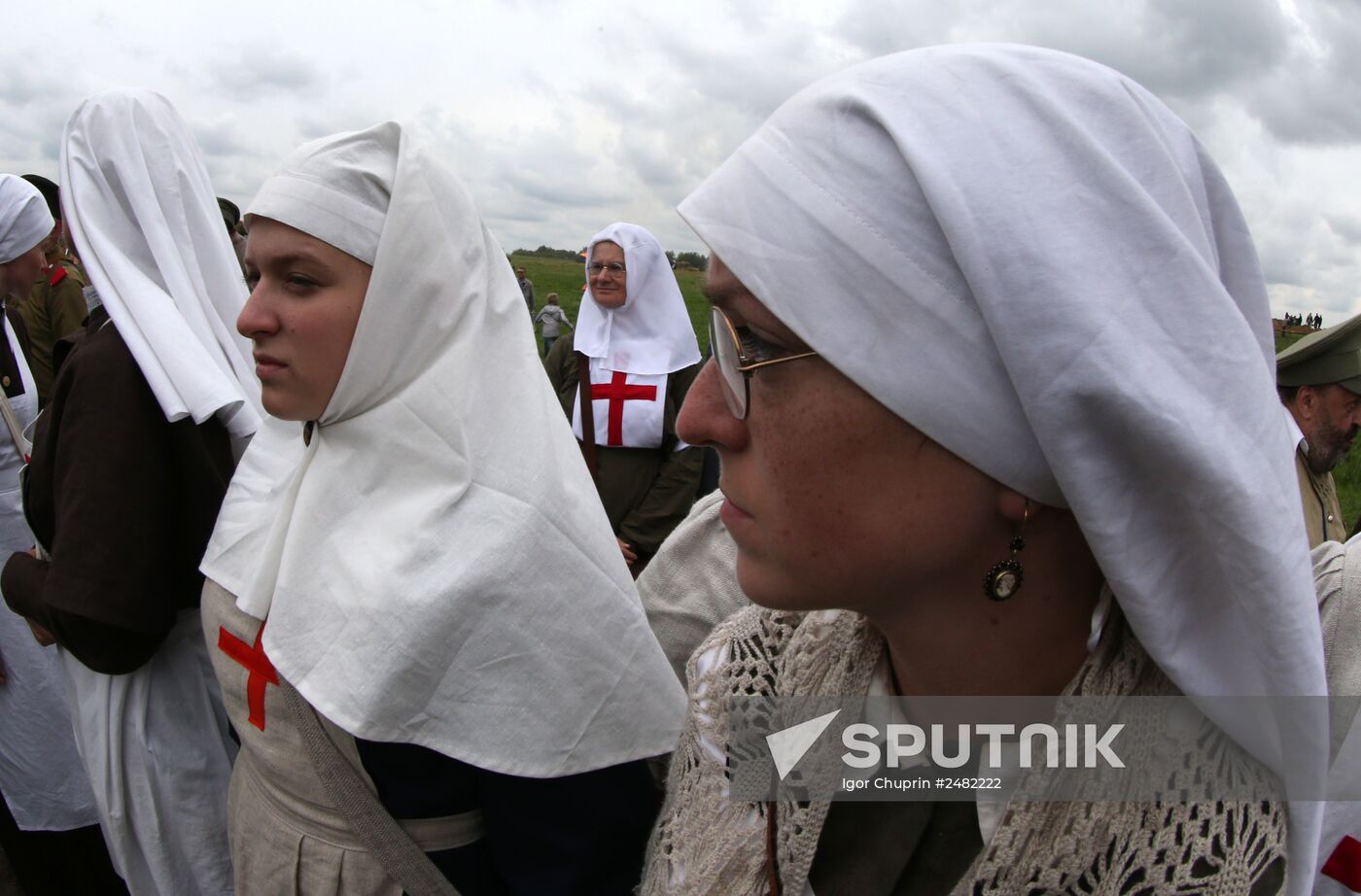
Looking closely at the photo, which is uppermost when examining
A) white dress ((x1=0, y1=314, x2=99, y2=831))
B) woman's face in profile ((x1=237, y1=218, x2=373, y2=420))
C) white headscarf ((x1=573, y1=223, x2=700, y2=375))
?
woman's face in profile ((x1=237, y1=218, x2=373, y2=420))

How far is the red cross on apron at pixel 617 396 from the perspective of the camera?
478 centimetres

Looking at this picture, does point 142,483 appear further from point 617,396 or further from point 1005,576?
point 617,396

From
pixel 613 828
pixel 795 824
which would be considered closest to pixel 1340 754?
pixel 795 824

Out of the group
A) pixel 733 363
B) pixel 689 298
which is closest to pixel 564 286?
pixel 689 298

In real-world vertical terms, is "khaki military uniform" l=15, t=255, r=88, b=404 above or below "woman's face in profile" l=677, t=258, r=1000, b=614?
below

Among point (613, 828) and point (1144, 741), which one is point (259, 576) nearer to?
point (613, 828)

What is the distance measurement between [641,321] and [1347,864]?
13.9 ft

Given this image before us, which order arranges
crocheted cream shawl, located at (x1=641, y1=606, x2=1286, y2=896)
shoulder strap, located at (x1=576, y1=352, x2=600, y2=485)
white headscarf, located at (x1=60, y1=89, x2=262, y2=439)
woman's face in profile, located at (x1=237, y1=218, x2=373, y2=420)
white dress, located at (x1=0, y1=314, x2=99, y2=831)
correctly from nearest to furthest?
crocheted cream shawl, located at (x1=641, y1=606, x2=1286, y2=896), woman's face in profile, located at (x1=237, y1=218, x2=373, y2=420), white headscarf, located at (x1=60, y1=89, x2=262, y2=439), white dress, located at (x1=0, y1=314, x2=99, y2=831), shoulder strap, located at (x1=576, y1=352, x2=600, y2=485)

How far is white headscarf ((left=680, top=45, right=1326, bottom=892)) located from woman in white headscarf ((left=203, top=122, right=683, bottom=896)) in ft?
3.13

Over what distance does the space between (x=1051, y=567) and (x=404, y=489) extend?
4.33 ft

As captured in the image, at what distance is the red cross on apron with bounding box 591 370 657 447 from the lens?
4781 millimetres

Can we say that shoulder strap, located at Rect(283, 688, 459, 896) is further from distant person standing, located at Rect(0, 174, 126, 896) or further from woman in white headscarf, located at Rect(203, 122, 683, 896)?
distant person standing, located at Rect(0, 174, 126, 896)

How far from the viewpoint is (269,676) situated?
1.85 meters

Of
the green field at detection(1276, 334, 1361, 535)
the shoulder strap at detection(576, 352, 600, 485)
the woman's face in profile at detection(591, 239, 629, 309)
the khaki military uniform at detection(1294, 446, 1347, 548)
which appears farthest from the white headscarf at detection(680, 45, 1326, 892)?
the green field at detection(1276, 334, 1361, 535)
